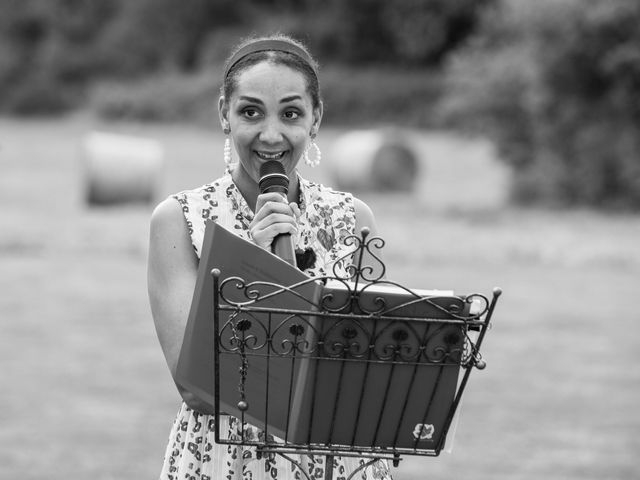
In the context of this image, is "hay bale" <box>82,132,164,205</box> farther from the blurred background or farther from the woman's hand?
the woman's hand

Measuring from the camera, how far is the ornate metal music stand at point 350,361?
2221 mm

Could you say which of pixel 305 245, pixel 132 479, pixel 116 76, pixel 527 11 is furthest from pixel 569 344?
pixel 116 76

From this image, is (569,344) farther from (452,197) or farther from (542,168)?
(452,197)

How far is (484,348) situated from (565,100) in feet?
34.1

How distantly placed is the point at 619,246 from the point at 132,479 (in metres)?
9.93

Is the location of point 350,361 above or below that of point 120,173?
below

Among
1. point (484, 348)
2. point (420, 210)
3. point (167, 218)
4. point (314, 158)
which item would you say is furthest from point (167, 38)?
point (167, 218)

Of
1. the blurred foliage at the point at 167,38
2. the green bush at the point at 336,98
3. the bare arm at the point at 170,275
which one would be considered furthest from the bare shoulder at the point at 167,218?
the blurred foliage at the point at 167,38

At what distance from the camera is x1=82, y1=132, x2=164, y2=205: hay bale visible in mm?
19516

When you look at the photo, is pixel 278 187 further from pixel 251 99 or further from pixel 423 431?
pixel 423 431

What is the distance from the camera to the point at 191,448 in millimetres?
2754

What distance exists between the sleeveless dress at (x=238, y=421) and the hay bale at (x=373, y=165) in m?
20.5

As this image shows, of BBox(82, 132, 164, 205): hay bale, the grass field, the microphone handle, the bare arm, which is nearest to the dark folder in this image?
the microphone handle

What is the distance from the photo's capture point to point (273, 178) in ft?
8.46
